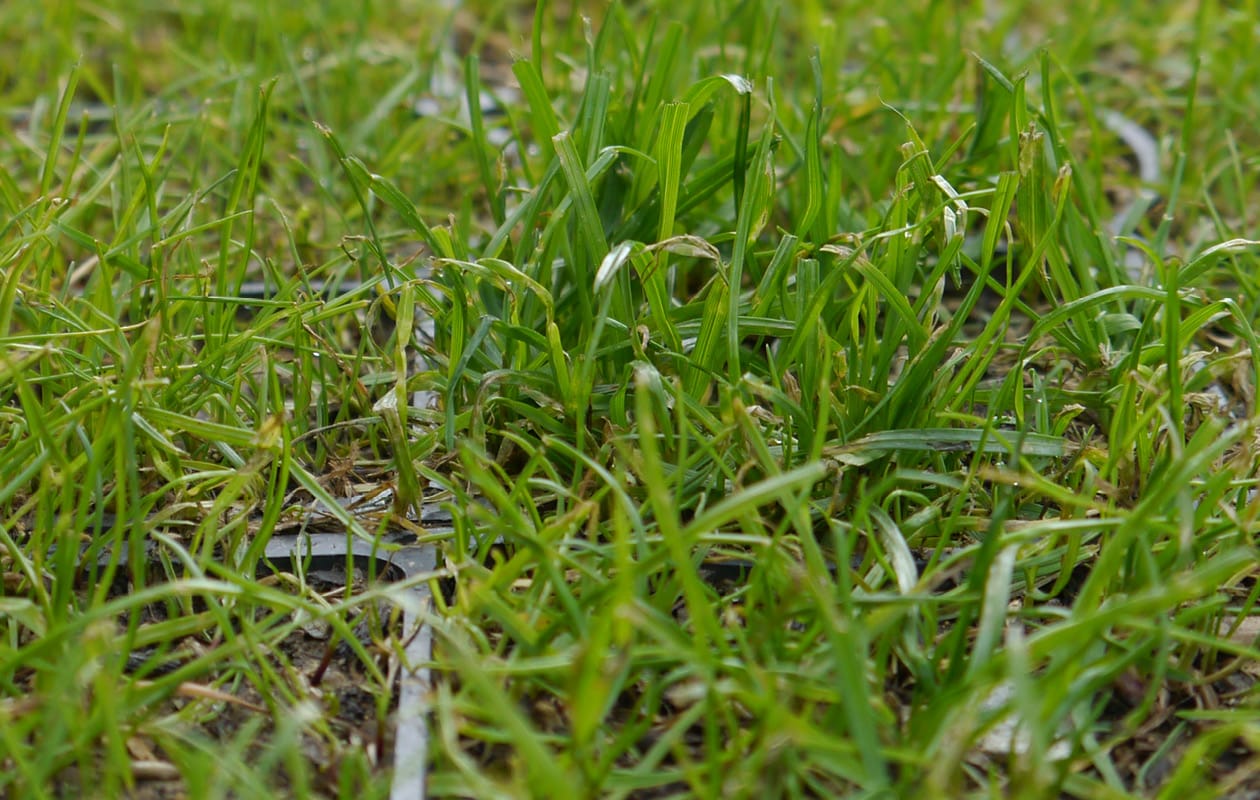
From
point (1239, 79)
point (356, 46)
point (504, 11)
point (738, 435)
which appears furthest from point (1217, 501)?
point (504, 11)

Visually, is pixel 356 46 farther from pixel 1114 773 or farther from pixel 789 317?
pixel 1114 773

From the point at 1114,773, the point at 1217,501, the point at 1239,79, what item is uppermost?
the point at 1239,79

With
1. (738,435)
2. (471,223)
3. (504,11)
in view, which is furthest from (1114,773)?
→ (504,11)

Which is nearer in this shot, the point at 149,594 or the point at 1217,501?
the point at 149,594

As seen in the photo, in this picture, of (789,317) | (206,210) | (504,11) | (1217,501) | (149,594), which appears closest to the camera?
(149,594)

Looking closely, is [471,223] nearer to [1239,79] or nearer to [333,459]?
[333,459]

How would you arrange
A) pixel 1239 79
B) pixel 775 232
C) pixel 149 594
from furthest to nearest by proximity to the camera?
pixel 1239 79
pixel 775 232
pixel 149 594

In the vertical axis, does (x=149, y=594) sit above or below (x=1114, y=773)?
above
